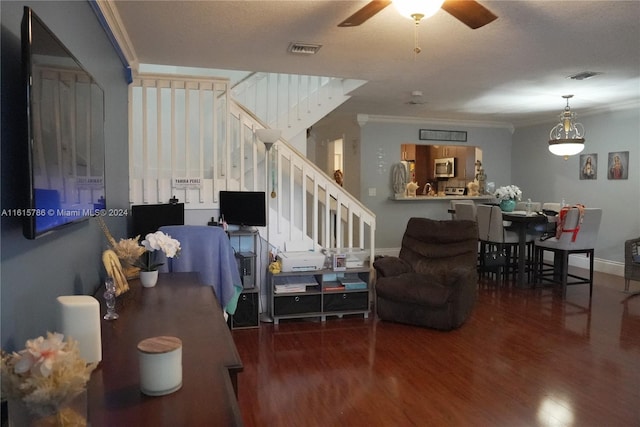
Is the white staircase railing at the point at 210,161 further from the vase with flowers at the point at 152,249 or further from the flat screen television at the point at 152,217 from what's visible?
the vase with flowers at the point at 152,249

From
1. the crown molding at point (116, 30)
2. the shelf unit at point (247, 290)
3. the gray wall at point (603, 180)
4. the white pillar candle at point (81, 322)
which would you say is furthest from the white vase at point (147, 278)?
the gray wall at point (603, 180)

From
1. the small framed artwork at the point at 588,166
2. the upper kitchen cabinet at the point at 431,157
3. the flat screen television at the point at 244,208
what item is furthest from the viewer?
the upper kitchen cabinet at the point at 431,157

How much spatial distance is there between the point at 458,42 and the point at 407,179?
13.7ft

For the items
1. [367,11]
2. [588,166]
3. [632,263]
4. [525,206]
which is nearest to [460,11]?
[367,11]

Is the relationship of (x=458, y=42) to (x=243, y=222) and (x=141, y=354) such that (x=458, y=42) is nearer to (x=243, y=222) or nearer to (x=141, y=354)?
(x=243, y=222)

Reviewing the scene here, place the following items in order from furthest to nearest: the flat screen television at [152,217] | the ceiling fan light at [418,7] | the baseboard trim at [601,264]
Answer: the baseboard trim at [601,264] → the flat screen television at [152,217] → the ceiling fan light at [418,7]

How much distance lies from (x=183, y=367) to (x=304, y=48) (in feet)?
9.81

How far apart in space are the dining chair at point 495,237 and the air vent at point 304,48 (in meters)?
3.38

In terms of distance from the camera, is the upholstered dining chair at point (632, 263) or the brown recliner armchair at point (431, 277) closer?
the brown recliner armchair at point (431, 277)

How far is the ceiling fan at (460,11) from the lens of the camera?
2264 mm

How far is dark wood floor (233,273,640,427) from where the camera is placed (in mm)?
2541

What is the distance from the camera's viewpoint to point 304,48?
12.0 ft

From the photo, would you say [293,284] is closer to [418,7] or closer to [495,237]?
[418,7]

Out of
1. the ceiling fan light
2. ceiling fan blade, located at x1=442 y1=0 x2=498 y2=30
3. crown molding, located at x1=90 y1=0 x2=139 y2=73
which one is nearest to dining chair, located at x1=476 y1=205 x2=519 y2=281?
ceiling fan blade, located at x1=442 y1=0 x2=498 y2=30
